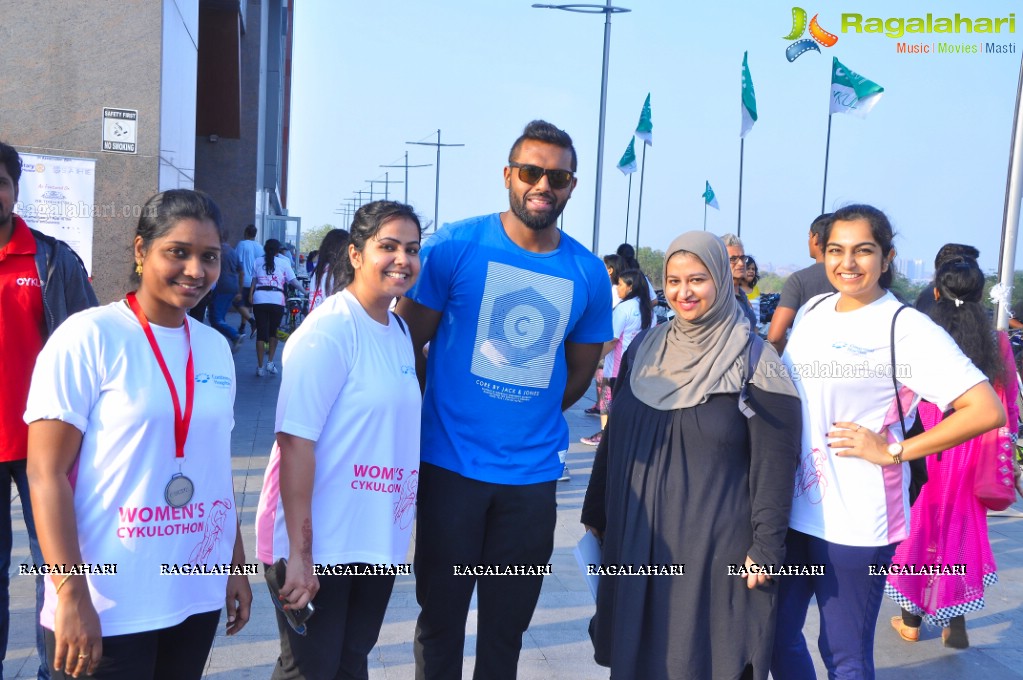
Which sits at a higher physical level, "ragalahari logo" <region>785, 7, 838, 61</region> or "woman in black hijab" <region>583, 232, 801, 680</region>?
"ragalahari logo" <region>785, 7, 838, 61</region>

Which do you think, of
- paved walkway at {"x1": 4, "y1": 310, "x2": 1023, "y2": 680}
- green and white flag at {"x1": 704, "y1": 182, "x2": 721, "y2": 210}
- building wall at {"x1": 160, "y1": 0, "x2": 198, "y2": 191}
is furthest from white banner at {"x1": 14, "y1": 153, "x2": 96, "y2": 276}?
green and white flag at {"x1": 704, "y1": 182, "x2": 721, "y2": 210}

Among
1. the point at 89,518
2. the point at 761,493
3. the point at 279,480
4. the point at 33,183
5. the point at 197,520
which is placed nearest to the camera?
the point at 89,518

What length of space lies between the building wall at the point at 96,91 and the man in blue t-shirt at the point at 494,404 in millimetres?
4797

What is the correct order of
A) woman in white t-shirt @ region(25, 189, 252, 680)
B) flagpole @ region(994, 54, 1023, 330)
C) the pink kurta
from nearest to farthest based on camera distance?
woman in white t-shirt @ region(25, 189, 252, 680) → the pink kurta → flagpole @ region(994, 54, 1023, 330)

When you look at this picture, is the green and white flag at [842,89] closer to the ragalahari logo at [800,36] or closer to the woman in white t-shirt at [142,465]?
the ragalahari logo at [800,36]

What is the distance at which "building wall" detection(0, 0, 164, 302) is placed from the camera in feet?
24.0

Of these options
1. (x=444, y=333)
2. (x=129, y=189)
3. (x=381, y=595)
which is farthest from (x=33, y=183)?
(x=381, y=595)

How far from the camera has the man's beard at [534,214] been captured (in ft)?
11.2

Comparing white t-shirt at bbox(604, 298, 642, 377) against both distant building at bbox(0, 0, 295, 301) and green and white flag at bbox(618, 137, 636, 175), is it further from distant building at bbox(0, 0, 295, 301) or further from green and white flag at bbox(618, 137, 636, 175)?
green and white flag at bbox(618, 137, 636, 175)

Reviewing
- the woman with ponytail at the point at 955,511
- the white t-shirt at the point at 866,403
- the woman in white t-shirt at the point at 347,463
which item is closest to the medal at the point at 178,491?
the woman in white t-shirt at the point at 347,463

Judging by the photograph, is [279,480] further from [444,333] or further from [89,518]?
[444,333]

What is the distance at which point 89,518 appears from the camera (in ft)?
7.64

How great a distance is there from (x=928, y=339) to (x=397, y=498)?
187cm

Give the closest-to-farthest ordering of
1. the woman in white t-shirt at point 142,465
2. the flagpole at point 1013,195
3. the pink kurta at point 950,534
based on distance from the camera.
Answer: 1. the woman in white t-shirt at point 142,465
2. the pink kurta at point 950,534
3. the flagpole at point 1013,195
